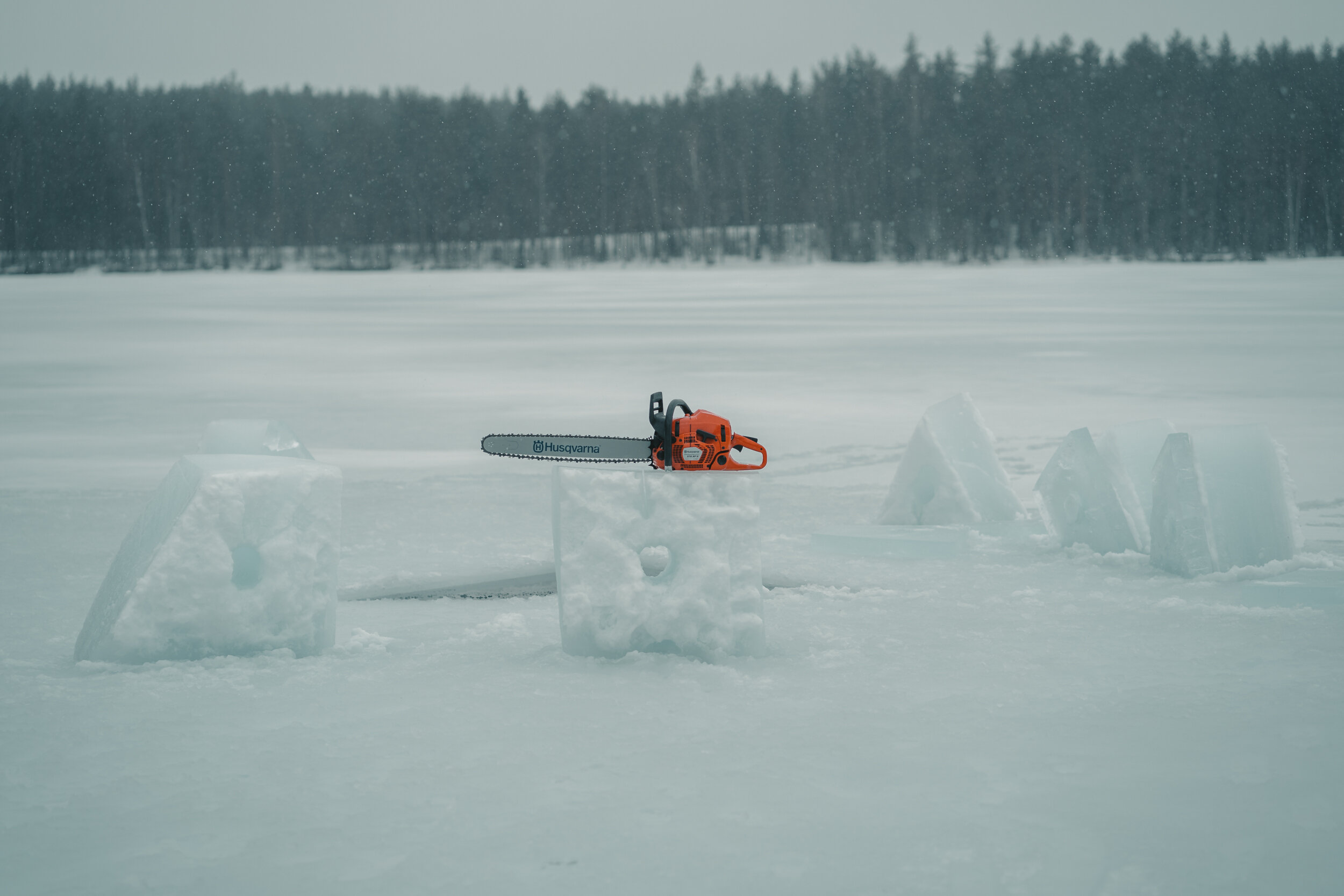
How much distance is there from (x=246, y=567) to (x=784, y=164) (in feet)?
273

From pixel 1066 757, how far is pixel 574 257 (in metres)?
75.2

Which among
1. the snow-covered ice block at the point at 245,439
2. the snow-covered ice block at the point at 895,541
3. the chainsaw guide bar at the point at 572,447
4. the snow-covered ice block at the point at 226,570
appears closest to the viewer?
the snow-covered ice block at the point at 226,570

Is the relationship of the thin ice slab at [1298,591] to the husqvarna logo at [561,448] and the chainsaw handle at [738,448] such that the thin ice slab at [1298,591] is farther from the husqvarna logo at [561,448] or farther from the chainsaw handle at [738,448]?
the husqvarna logo at [561,448]

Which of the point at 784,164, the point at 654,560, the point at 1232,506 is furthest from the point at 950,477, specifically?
the point at 784,164

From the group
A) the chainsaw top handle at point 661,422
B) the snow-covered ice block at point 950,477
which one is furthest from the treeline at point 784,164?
the chainsaw top handle at point 661,422

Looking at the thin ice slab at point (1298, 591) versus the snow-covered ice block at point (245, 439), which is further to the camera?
the snow-covered ice block at point (245, 439)

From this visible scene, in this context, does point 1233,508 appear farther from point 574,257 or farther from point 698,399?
point 574,257

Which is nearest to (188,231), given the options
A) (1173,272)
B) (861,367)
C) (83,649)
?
(1173,272)

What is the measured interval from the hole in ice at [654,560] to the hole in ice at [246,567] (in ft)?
5.62

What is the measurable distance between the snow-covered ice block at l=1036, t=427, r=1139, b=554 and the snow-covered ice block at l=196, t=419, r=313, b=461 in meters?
3.30

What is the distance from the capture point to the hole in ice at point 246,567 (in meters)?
4.64

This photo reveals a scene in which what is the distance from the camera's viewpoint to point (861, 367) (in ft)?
55.1

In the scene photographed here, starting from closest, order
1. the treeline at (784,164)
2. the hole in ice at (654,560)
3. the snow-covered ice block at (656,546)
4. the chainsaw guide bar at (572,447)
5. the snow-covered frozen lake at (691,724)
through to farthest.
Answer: the snow-covered frozen lake at (691,724) < the snow-covered ice block at (656,546) < the chainsaw guide bar at (572,447) < the hole in ice at (654,560) < the treeline at (784,164)

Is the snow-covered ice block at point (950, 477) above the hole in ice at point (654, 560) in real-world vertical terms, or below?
above
